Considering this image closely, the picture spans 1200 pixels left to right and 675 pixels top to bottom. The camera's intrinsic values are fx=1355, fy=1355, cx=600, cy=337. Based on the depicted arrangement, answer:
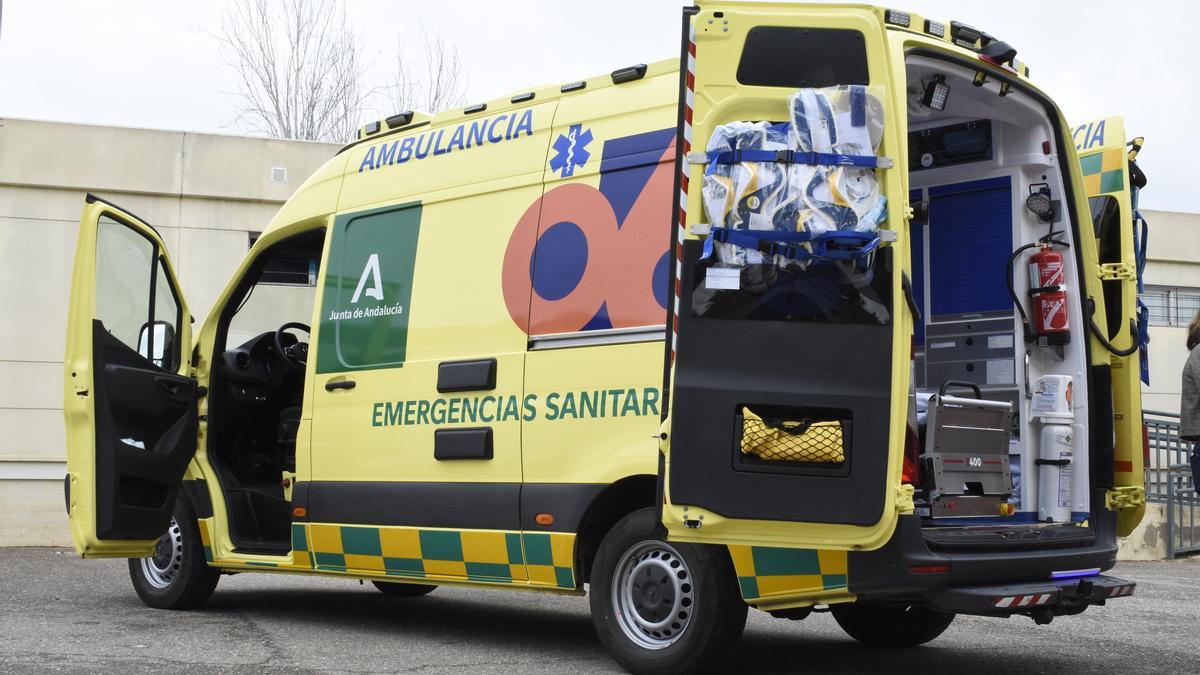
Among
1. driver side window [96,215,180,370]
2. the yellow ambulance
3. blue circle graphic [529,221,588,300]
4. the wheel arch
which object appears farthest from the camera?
driver side window [96,215,180,370]

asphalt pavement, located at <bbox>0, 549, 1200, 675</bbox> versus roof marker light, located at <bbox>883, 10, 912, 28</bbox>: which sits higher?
roof marker light, located at <bbox>883, 10, 912, 28</bbox>

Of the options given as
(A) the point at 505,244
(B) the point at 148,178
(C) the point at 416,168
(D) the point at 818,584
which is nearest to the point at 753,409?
(D) the point at 818,584

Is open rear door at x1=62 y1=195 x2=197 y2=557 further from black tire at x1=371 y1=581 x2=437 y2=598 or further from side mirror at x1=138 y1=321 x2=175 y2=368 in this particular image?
black tire at x1=371 y1=581 x2=437 y2=598

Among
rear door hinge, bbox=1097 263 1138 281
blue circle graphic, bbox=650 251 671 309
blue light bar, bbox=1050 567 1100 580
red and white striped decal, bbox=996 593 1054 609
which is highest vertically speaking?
rear door hinge, bbox=1097 263 1138 281

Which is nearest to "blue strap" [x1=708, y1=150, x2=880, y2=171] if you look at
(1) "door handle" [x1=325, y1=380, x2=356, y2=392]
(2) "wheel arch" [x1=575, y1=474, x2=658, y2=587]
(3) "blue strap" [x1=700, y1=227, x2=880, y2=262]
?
(3) "blue strap" [x1=700, y1=227, x2=880, y2=262]

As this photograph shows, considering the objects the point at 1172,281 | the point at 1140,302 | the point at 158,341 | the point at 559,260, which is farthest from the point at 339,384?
the point at 1172,281

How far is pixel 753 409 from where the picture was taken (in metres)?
4.72

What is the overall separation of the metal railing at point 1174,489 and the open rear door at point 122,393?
8.90 m

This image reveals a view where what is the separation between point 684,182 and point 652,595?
68.2 inches

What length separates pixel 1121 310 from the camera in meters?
5.97

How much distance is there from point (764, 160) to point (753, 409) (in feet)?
2.85

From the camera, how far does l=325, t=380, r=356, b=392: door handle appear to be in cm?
700

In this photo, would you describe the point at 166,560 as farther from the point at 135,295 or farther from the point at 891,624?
the point at 891,624

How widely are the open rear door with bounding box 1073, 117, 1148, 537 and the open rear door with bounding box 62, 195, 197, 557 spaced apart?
485 centimetres
